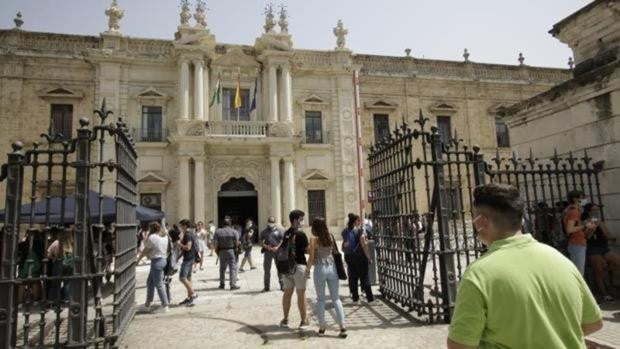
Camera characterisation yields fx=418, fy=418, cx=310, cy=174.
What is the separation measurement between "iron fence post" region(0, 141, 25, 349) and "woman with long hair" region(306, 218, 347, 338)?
3.36m

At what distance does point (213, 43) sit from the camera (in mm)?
21641

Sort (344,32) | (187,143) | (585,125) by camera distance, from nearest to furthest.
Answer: (585,125), (187,143), (344,32)

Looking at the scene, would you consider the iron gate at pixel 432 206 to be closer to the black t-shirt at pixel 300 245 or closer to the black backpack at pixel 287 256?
the black t-shirt at pixel 300 245

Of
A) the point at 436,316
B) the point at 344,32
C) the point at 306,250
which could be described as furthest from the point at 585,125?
the point at 344,32

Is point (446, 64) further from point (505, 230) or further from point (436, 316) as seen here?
point (505, 230)

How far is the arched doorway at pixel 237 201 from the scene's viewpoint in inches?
851

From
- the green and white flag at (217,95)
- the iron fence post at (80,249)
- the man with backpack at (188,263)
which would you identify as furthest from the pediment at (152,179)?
the iron fence post at (80,249)

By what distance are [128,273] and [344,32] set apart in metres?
20.2

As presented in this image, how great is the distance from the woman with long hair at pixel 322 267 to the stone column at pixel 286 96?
1639cm

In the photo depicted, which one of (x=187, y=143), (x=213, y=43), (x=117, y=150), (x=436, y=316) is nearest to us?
(x=117, y=150)

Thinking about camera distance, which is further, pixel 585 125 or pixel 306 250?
pixel 585 125

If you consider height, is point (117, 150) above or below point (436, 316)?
above

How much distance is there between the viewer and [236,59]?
22219 mm

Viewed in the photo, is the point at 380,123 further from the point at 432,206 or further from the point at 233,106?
the point at 432,206
